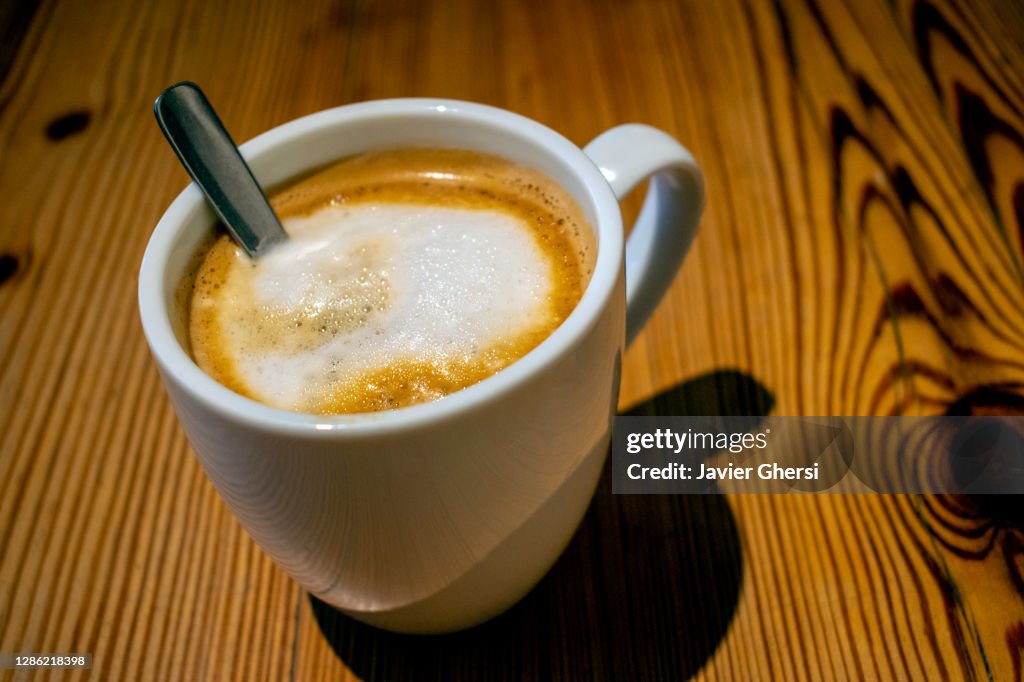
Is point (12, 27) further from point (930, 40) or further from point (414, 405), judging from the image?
point (930, 40)

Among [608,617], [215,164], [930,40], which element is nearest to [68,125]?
[215,164]

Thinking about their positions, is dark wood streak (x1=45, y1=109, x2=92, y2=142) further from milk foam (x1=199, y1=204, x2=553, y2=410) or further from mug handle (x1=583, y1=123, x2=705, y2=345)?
mug handle (x1=583, y1=123, x2=705, y2=345)

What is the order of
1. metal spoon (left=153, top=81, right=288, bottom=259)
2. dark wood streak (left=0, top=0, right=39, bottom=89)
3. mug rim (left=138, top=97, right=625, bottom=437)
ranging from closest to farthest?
mug rim (left=138, top=97, right=625, bottom=437)
metal spoon (left=153, top=81, right=288, bottom=259)
dark wood streak (left=0, top=0, right=39, bottom=89)

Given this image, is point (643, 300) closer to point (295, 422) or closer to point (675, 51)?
point (295, 422)

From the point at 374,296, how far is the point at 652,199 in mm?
211

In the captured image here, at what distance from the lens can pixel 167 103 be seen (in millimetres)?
504

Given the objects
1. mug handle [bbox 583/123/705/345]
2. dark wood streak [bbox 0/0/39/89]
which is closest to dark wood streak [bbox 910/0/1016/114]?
mug handle [bbox 583/123/705/345]

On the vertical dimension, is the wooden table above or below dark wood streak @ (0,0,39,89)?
below

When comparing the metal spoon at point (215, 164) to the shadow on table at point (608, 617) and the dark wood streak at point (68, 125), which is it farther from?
the dark wood streak at point (68, 125)

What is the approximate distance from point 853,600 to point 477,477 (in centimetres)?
30

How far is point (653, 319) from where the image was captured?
2.47 feet

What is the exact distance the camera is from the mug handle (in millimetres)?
546

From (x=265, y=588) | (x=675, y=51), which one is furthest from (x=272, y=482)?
(x=675, y=51)

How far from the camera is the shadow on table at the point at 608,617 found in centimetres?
56
